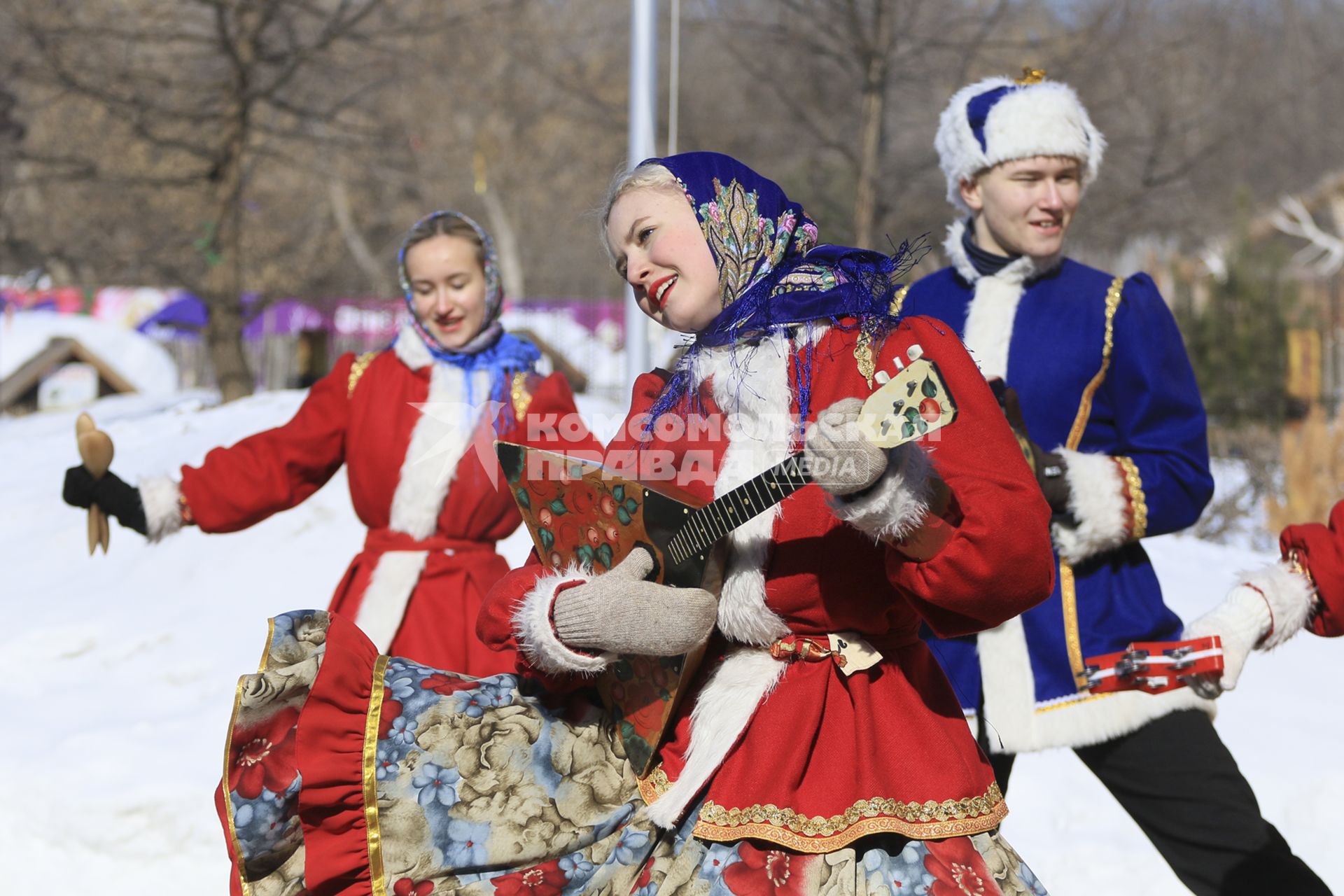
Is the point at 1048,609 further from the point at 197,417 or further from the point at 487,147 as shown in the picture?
the point at 487,147

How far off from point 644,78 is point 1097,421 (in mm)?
4596

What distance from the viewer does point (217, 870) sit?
4.28 metres

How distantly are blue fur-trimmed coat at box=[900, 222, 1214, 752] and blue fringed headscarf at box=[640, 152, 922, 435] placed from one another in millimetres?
918

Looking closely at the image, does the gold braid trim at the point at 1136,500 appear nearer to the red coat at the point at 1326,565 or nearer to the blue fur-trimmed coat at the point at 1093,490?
the blue fur-trimmed coat at the point at 1093,490

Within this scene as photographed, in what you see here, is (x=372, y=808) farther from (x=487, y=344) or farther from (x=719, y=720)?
(x=487, y=344)

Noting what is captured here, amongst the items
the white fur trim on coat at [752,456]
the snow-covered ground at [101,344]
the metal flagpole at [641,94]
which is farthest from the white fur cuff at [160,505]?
the snow-covered ground at [101,344]

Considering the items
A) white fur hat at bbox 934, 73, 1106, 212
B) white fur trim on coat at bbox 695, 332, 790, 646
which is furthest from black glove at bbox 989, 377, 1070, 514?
white fur trim on coat at bbox 695, 332, 790, 646

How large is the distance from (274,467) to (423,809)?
1854 mm

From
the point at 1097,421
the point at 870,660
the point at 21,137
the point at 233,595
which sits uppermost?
the point at 21,137

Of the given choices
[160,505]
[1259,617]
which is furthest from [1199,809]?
[160,505]

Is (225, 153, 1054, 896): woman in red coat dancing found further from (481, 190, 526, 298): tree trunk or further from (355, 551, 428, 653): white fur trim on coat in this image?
(481, 190, 526, 298): tree trunk

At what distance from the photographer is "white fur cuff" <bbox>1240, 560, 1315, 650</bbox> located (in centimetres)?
243

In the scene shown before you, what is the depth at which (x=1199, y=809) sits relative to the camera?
2660mm

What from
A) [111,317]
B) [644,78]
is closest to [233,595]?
[644,78]
